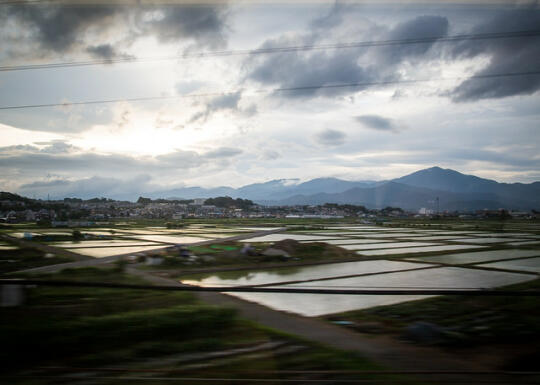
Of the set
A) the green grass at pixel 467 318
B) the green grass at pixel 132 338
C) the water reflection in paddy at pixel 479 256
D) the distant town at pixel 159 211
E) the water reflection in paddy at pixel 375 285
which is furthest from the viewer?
the distant town at pixel 159 211

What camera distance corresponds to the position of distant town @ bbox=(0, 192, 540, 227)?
33.0 meters

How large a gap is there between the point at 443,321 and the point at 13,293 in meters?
8.39

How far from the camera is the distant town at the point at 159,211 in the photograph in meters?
33.0

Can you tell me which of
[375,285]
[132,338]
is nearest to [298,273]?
[375,285]

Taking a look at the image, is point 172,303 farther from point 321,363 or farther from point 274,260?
point 274,260

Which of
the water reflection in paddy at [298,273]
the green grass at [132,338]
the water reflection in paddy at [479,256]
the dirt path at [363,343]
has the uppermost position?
the green grass at [132,338]

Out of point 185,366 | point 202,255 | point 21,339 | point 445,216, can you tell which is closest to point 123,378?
point 185,366

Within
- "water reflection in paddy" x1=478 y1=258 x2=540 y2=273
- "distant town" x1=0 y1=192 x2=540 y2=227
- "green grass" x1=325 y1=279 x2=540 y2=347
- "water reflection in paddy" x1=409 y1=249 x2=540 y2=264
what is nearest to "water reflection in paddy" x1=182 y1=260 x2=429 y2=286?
"water reflection in paddy" x1=409 y1=249 x2=540 y2=264

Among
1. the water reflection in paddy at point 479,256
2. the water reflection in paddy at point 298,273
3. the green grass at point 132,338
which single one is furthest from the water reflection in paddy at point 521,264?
the green grass at point 132,338

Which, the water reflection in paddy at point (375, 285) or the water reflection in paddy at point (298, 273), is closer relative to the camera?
the water reflection in paddy at point (375, 285)

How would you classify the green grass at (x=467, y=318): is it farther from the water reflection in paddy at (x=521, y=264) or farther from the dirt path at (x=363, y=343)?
the water reflection in paddy at (x=521, y=264)

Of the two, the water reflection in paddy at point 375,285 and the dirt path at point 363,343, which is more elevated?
the dirt path at point 363,343

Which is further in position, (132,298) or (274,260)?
(274,260)

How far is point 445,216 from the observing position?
62.2 m
